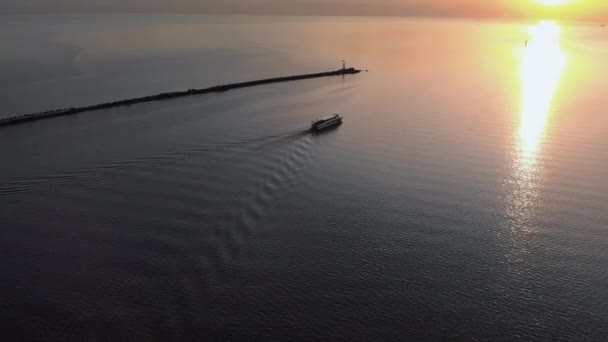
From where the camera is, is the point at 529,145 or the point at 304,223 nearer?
the point at 304,223

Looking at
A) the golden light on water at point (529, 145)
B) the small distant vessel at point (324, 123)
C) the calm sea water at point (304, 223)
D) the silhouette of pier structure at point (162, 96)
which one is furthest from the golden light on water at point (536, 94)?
the silhouette of pier structure at point (162, 96)

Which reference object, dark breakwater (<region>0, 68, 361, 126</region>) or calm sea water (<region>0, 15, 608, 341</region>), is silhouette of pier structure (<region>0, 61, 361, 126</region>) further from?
calm sea water (<region>0, 15, 608, 341</region>)

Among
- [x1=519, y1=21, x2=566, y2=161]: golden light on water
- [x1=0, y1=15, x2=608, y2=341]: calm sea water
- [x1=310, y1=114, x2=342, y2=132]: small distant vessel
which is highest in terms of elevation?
[x1=519, y1=21, x2=566, y2=161]: golden light on water

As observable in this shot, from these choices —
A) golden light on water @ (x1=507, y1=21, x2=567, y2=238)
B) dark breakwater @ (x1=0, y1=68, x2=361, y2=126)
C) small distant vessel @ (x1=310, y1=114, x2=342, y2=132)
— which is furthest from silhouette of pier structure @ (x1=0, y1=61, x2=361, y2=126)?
golden light on water @ (x1=507, y1=21, x2=567, y2=238)

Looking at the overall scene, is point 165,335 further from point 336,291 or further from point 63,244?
point 63,244

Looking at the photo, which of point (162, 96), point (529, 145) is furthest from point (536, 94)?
point (162, 96)

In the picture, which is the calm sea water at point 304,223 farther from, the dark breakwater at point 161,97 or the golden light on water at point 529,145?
the dark breakwater at point 161,97

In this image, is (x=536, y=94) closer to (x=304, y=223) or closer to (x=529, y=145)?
(x=529, y=145)

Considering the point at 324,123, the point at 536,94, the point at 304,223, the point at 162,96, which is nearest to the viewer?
the point at 304,223
